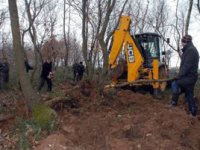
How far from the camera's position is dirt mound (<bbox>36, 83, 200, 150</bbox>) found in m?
7.46

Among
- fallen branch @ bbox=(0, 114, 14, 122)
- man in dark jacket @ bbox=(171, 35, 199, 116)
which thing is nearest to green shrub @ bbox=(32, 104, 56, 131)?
fallen branch @ bbox=(0, 114, 14, 122)

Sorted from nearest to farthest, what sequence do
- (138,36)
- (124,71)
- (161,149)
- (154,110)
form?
(161,149)
(154,110)
(124,71)
(138,36)

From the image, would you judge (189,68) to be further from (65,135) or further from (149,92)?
(149,92)

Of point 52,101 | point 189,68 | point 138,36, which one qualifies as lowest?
point 52,101

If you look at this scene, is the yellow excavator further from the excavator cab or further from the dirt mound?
→ the dirt mound

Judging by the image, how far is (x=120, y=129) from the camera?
26.8ft

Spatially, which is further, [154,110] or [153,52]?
[153,52]

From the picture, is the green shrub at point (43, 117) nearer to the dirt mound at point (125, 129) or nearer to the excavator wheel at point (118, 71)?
the dirt mound at point (125, 129)

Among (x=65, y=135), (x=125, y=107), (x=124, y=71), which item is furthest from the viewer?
(x=124, y=71)

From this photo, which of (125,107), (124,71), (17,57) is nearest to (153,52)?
(124,71)

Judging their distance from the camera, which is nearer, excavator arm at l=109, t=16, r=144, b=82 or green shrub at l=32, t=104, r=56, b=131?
green shrub at l=32, t=104, r=56, b=131

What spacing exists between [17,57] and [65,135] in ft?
7.70

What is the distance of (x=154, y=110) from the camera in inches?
389

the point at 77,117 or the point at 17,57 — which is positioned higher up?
the point at 17,57
